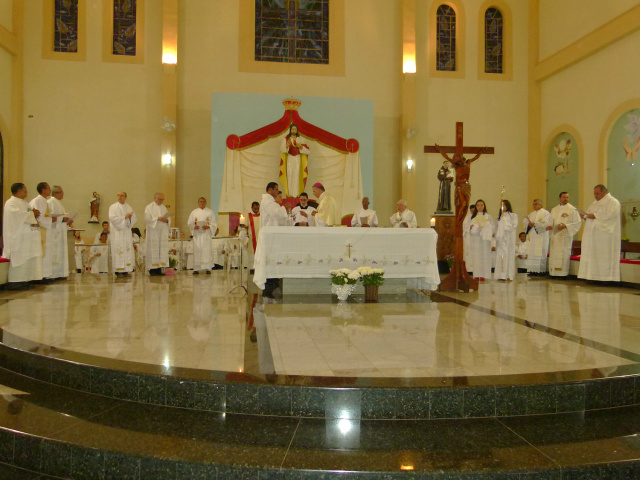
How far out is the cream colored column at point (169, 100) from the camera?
13898 mm

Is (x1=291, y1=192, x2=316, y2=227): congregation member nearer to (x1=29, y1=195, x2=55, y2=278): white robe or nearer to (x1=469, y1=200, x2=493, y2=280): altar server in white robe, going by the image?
(x1=469, y1=200, x2=493, y2=280): altar server in white robe

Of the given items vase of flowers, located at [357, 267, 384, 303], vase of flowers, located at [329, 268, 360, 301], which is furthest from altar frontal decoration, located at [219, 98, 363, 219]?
vase of flowers, located at [329, 268, 360, 301]

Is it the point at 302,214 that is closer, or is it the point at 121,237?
the point at 302,214

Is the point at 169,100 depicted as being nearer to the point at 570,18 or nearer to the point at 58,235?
the point at 58,235

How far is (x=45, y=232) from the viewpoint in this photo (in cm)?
919

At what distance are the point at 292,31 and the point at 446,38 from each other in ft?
16.0

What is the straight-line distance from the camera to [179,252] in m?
12.7

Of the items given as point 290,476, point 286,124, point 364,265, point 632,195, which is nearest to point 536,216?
point 632,195

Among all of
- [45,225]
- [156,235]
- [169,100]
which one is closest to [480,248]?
[156,235]

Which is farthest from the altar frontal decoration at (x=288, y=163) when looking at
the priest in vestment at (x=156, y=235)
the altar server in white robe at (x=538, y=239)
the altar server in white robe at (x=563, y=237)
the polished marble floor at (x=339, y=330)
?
the polished marble floor at (x=339, y=330)

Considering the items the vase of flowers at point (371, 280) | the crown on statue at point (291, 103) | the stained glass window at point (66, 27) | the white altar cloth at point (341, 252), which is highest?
the stained glass window at point (66, 27)

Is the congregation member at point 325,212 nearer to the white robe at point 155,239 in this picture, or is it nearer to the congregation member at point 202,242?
the congregation member at point 202,242

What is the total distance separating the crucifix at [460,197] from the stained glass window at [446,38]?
863 cm

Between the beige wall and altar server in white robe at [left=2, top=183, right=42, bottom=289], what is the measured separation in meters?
13.6
